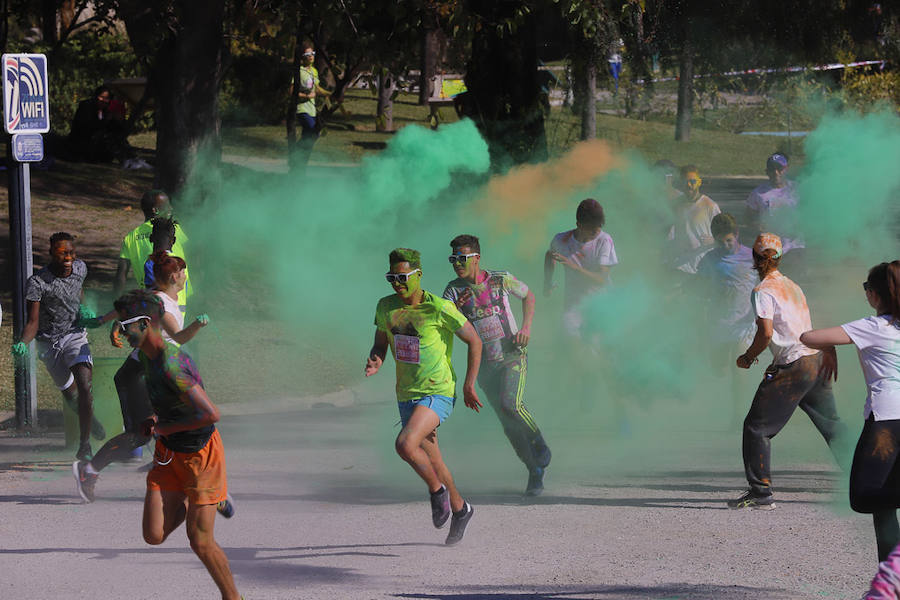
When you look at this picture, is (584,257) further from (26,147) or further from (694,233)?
(26,147)

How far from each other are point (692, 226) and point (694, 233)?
0.21 ft

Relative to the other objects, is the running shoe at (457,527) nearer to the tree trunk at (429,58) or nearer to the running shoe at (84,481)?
the running shoe at (84,481)

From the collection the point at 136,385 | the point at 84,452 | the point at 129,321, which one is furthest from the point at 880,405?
the point at 84,452

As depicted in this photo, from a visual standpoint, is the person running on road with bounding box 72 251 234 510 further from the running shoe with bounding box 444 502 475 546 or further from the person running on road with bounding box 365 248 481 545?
the running shoe with bounding box 444 502 475 546

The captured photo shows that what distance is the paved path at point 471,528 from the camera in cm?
609

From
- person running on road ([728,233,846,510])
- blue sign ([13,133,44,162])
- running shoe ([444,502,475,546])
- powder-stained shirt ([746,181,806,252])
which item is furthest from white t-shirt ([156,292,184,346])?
powder-stained shirt ([746,181,806,252])

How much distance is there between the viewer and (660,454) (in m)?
9.16

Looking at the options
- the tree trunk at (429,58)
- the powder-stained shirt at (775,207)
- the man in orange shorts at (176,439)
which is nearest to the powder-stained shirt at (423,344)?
the man in orange shorts at (176,439)

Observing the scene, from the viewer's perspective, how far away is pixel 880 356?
18.8 feet

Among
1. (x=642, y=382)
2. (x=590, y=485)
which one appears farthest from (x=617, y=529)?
(x=642, y=382)

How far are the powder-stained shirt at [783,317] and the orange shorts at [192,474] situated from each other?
3.33m

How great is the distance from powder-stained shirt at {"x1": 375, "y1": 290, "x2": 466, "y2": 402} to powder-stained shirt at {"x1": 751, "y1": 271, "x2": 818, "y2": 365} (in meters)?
1.80

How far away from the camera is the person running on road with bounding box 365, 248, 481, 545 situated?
692 centimetres

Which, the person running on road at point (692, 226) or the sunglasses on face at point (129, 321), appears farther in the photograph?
the person running on road at point (692, 226)
